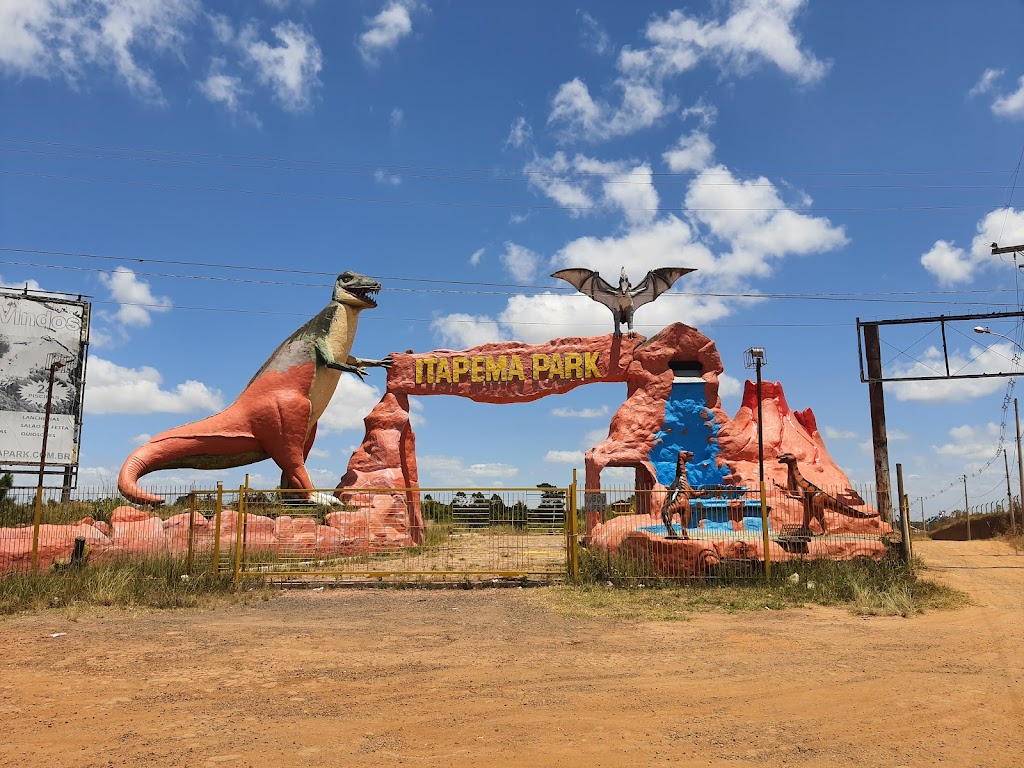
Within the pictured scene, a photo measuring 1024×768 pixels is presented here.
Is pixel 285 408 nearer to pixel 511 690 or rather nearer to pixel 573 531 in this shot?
pixel 573 531

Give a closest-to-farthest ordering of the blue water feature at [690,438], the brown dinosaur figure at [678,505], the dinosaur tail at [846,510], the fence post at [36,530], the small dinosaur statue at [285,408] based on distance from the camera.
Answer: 1. the fence post at [36,530]
2. the brown dinosaur figure at [678,505]
3. the dinosaur tail at [846,510]
4. the blue water feature at [690,438]
5. the small dinosaur statue at [285,408]

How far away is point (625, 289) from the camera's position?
20.6 meters

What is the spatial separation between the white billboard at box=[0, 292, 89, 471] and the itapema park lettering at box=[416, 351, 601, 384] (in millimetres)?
15808

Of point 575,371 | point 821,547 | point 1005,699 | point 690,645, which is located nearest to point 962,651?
point 1005,699

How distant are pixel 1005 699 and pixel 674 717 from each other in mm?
2755

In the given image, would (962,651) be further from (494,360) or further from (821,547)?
(494,360)

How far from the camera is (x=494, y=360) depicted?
21.0 meters

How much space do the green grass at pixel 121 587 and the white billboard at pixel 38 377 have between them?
17955mm

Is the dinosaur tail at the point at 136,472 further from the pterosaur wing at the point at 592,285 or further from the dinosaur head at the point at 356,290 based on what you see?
the pterosaur wing at the point at 592,285

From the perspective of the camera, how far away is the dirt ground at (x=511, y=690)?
4.97 meters

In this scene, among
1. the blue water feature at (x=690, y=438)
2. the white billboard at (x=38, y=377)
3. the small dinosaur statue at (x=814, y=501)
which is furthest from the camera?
the white billboard at (x=38, y=377)

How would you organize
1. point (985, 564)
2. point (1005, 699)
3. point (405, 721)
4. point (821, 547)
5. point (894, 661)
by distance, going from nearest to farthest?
point (405, 721) < point (1005, 699) < point (894, 661) < point (821, 547) < point (985, 564)

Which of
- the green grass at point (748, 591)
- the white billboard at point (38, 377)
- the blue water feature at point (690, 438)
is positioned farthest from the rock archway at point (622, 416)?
the white billboard at point (38, 377)

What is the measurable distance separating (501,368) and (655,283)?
4.85 metres
